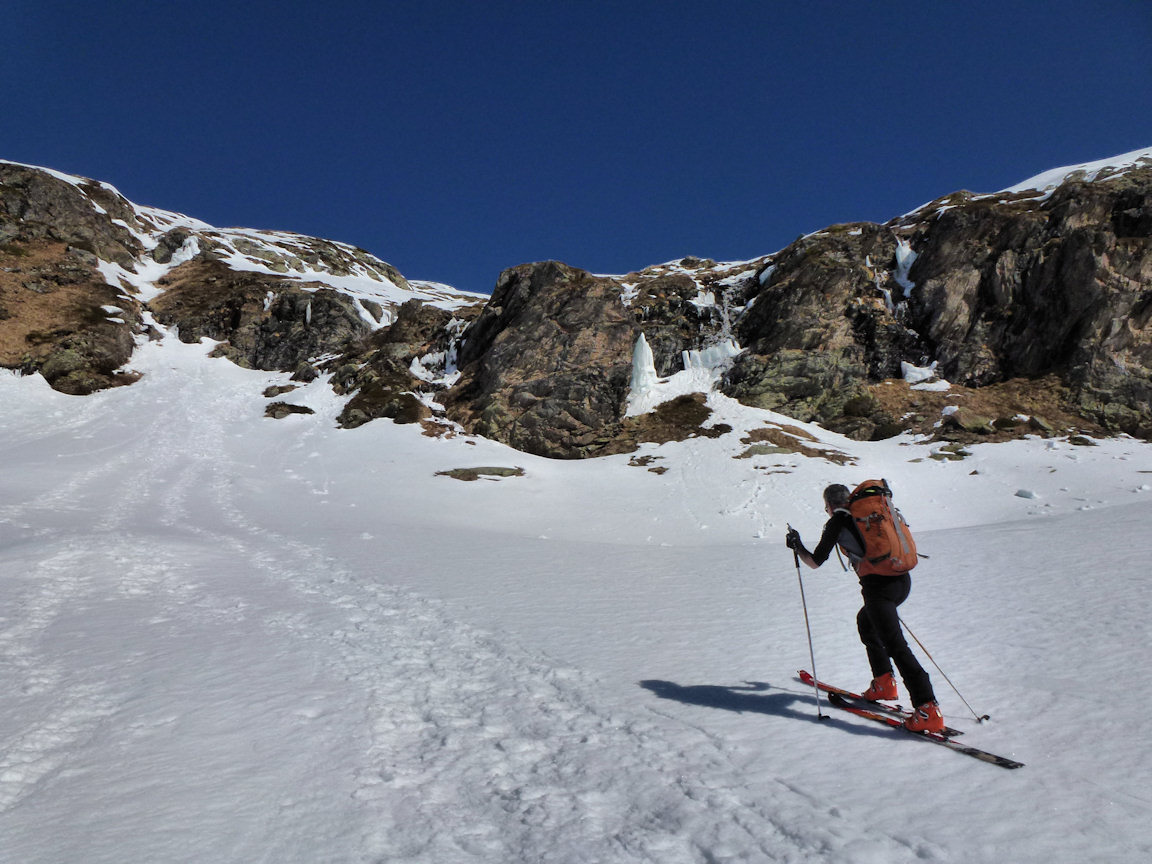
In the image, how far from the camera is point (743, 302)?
47.2 metres

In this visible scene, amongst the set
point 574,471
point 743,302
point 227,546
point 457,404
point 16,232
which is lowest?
point 227,546

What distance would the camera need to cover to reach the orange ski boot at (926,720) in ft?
15.4

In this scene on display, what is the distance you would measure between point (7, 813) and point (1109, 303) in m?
48.8

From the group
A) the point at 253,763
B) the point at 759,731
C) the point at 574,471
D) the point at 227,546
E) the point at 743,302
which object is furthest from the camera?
the point at 743,302

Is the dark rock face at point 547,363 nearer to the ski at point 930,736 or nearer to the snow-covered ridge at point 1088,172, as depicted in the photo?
the ski at point 930,736

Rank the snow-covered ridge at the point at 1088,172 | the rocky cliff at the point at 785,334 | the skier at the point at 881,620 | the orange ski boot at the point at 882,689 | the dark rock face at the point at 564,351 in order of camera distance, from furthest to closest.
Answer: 1. the snow-covered ridge at the point at 1088,172
2. the dark rock face at the point at 564,351
3. the rocky cliff at the point at 785,334
4. the orange ski boot at the point at 882,689
5. the skier at the point at 881,620

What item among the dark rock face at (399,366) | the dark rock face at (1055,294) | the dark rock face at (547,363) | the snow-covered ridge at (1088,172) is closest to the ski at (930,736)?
the dark rock face at (547,363)

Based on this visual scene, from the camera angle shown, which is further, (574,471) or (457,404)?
(457,404)

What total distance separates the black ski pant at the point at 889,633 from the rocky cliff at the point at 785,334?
28045 millimetres

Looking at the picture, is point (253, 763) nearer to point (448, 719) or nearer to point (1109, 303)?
point (448, 719)

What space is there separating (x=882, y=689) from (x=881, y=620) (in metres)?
0.77

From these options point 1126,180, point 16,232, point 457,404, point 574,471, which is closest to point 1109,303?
point 1126,180

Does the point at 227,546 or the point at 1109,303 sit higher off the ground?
the point at 1109,303

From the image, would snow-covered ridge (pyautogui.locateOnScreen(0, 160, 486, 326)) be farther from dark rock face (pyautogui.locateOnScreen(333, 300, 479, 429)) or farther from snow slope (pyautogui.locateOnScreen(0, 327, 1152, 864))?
snow slope (pyautogui.locateOnScreen(0, 327, 1152, 864))
